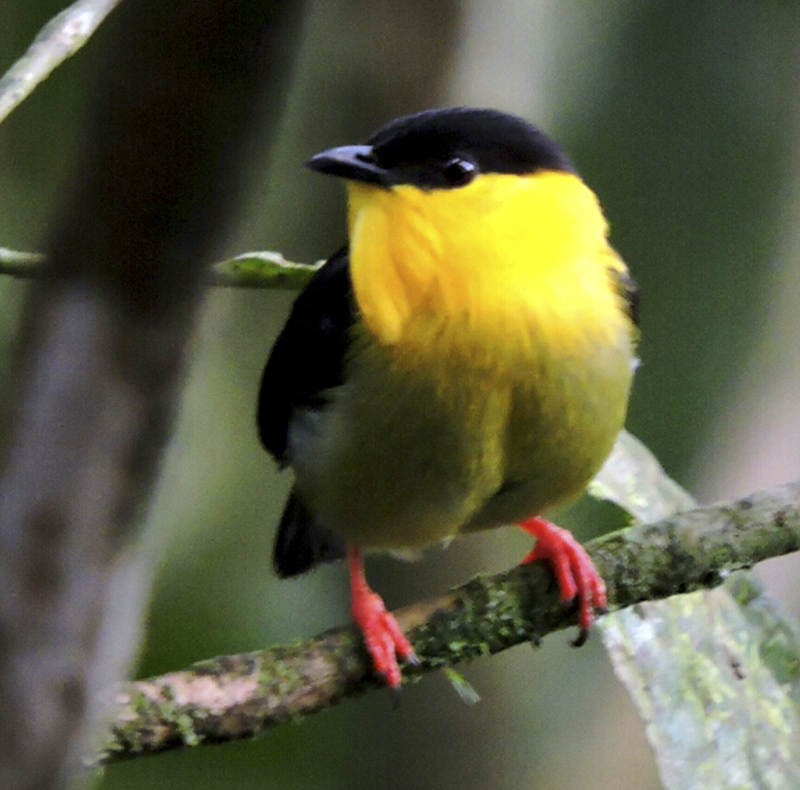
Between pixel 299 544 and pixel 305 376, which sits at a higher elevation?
pixel 305 376

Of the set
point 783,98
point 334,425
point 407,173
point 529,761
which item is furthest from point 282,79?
point 783,98

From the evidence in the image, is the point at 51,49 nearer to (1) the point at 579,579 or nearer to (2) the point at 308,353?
(2) the point at 308,353

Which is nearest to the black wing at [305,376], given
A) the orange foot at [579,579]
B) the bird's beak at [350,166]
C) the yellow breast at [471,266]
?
the yellow breast at [471,266]

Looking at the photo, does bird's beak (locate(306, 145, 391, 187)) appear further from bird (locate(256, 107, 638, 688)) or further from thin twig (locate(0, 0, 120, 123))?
thin twig (locate(0, 0, 120, 123))

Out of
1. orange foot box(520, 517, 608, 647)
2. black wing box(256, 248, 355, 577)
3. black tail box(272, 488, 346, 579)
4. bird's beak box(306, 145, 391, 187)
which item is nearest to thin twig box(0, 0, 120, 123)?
bird's beak box(306, 145, 391, 187)

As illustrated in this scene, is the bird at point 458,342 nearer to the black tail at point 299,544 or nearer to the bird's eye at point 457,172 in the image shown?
the bird's eye at point 457,172

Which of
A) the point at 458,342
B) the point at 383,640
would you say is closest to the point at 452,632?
the point at 383,640

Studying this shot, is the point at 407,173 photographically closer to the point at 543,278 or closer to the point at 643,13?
the point at 543,278

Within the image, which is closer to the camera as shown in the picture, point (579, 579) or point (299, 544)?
point (579, 579)
